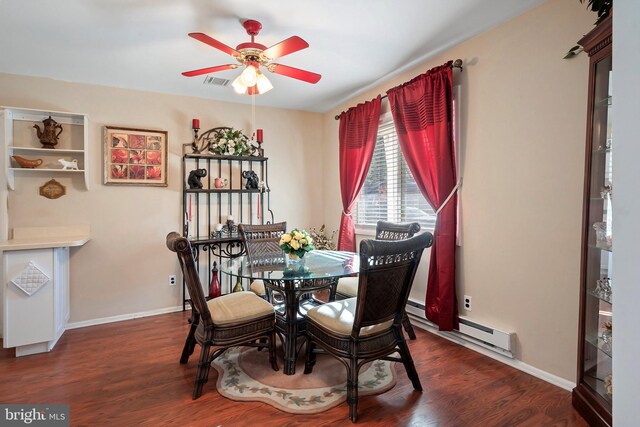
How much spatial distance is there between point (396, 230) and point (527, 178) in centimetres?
116

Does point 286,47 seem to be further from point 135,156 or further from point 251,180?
point 135,156

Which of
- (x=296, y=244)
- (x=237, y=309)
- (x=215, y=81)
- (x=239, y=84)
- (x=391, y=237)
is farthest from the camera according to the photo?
(x=215, y=81)

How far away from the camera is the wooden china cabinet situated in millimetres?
1727

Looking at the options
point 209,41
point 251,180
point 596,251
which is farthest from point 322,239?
point 596,251

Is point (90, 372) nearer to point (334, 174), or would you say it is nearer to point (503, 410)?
point (503, 410)

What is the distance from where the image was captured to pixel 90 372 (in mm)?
2441

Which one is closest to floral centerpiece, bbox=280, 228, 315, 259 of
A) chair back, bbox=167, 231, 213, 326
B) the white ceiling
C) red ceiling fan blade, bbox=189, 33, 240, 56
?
chair back, bbox=167, 231, 213, 326

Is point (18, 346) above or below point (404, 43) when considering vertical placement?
below

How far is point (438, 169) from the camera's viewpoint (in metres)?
2.83

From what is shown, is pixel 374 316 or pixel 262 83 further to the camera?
pixel 262 83

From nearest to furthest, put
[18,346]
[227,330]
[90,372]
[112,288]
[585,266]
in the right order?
[585,266], [227,330], [90,372], [18,346], [112,288]

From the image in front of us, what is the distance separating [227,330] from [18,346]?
1982mm

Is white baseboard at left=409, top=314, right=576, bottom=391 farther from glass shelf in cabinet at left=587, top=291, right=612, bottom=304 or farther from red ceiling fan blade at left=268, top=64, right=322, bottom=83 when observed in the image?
red ceiling fan blade at left=268, top=64, right=322, bottom=83

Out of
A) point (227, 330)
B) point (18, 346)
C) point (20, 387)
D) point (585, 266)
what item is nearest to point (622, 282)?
point (585, 266)
